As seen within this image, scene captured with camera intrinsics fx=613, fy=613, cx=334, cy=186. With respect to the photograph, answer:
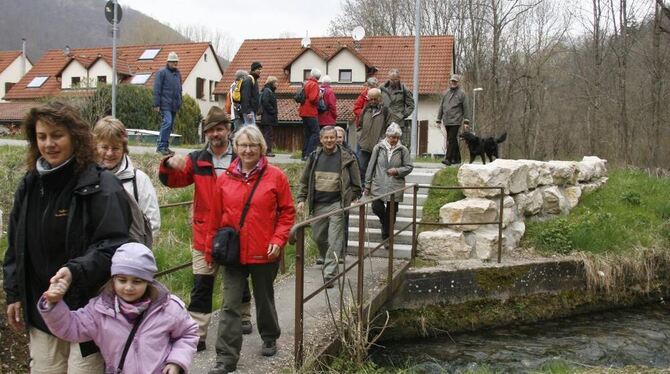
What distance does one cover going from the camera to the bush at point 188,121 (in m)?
28.9

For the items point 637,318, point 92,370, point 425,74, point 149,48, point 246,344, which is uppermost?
point 149,48

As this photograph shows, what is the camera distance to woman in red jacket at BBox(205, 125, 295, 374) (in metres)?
4.22

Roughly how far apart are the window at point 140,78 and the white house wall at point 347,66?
452 inches

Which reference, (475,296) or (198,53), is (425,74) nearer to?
(198,53)

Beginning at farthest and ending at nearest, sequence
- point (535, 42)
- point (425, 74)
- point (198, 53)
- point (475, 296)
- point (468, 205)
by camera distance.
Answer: point (198, 53) → point (425, 74) → point (535, 42) → point (468, 205) → point (475, 296)

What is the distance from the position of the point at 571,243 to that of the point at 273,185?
274 inches

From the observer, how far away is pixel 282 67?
30.5 meters

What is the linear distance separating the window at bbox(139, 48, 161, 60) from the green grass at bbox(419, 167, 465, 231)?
98.3ft

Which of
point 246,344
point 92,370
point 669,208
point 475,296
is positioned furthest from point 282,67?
point 92,370

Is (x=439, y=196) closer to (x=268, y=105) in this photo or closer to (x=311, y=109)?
(x=311, y=109)

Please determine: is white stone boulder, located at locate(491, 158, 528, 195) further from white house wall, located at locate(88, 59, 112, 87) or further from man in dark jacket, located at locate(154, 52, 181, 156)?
white house wall, located at locate(88, 59, 112, 87)

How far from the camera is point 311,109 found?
10859 millimetres

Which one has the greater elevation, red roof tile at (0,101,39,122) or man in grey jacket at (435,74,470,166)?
red roof tile at (0,101,39,122)

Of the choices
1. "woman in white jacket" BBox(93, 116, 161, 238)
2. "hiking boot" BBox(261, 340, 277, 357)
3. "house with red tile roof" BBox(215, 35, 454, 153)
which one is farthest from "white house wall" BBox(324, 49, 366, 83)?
"woman in white jacket" BBox(93, 116, 161, 238)
